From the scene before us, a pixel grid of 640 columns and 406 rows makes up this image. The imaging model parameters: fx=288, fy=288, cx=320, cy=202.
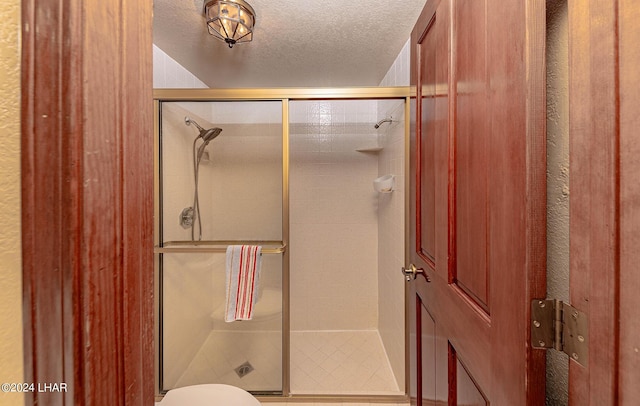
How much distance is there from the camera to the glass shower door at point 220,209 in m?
1.74

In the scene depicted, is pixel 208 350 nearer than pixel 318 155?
Yes

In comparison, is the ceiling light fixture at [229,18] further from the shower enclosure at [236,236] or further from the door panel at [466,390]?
the door panel at [466,390]

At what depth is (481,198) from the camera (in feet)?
2.22

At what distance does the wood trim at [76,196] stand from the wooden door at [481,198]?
2.07 feet

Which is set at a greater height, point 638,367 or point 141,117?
point 141,117

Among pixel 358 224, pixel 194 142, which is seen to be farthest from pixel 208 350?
pixel 358 224

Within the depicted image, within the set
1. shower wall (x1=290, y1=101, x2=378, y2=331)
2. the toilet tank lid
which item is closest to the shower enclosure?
shower wall (x1=290, y1=101, x2=378, y2=331)

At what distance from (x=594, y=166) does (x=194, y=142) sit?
5.93 feet

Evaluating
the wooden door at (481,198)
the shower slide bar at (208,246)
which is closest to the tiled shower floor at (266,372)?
the shower slide bar at (208,246)

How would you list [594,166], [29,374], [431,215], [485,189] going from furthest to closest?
[431,215], [485,189], [594,166], [29,374]

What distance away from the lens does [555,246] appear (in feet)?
1.70

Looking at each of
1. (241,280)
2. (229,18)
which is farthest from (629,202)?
(241,280)

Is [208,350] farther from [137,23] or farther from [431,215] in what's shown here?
[137,23]

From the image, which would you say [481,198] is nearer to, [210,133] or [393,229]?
[393,229]
